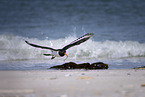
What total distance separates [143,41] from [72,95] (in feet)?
29.1

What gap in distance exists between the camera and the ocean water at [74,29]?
817 cm

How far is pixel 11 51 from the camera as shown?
8742 millimetres

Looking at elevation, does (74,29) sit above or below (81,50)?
above

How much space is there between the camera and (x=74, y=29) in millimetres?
12422

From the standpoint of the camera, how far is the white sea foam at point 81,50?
836 cm

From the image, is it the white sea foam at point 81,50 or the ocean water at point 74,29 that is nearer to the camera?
the ocean water at point 74,29

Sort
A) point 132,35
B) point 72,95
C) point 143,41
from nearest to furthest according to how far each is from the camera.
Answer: point 72,95 < point 143,41 < point 132,35

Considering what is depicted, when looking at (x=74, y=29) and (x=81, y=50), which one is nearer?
(x=81, y=50)

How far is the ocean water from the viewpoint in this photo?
8172mm

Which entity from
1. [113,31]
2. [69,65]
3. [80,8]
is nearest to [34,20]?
[80,8]

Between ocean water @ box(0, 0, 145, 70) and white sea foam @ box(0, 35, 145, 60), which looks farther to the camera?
white sea foam @ box(0, 35, 145, 60)

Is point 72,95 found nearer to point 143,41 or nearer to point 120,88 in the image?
point 120,88

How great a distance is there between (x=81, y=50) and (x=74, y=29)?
394 centimetres

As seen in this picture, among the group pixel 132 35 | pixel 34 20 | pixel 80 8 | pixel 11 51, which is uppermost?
pixel 80 8
